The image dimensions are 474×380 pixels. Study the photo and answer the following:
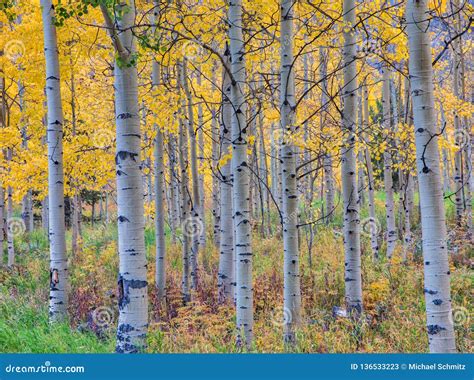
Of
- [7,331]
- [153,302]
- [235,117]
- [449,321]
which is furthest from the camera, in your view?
[153,302]

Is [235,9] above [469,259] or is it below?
A: above

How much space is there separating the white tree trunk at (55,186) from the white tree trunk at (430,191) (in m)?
5.30

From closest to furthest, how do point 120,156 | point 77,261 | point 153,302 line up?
point 120,156, point 153,302, point 77,261

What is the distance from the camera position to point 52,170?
23.0ft

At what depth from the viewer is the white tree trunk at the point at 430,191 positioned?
11.6 ft

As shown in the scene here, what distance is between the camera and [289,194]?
5.61 m

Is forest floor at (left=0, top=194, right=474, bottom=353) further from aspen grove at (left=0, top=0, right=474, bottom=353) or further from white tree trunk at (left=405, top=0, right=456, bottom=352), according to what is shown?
white tree trunk at (left=405, top=0, right=456, bottom=352)

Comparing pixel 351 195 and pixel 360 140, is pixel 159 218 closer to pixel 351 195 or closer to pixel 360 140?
pixel 351 195

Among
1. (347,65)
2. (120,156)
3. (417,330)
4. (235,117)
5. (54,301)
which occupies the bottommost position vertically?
(417,330)

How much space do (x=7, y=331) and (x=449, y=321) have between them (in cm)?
544

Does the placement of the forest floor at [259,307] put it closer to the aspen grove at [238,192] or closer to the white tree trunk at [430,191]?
the aspen grove at [238,192]

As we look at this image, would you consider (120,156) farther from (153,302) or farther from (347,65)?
(153,302)

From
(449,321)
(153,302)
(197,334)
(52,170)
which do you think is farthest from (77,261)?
(449,321)

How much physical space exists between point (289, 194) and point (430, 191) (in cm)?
223
